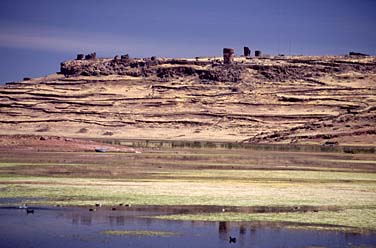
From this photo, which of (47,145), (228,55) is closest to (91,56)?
(228,55)

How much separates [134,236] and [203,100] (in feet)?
334

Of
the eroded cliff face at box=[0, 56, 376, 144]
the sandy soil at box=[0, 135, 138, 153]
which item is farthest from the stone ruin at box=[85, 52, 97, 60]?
the sandy soil at box=[0, 135, 138, 153]

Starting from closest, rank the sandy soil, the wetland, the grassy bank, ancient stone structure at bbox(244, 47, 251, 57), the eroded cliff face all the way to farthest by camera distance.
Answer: the wetland
the grassy bank
the sandy soil
the eroded cliff face
ancient stone structure at bbox(244, 47, 251, 57)

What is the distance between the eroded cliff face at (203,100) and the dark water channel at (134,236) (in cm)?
6579

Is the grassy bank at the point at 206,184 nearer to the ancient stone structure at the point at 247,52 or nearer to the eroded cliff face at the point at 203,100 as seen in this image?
the eroded cliff face at the point at 203,100

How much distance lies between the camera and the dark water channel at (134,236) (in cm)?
2211

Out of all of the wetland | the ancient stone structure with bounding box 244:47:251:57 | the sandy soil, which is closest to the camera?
the wetland

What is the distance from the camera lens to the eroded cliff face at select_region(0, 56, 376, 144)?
10543 centimetres

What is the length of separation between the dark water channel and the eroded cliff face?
216ft

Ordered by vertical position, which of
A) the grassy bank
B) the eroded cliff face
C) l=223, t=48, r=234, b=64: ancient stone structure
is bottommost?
the grassy bank

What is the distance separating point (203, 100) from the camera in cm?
12456

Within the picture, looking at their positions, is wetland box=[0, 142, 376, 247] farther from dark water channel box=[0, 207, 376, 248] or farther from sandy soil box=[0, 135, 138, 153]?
sandy soil box=[0, 135, 138, 153]

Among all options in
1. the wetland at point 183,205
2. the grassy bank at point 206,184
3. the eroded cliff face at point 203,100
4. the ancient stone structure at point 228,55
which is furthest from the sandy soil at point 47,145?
the ancient stone structure at point 228,55

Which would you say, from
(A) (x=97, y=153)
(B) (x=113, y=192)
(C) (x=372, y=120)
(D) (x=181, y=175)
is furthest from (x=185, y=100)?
(B) (x=113, y=192)
